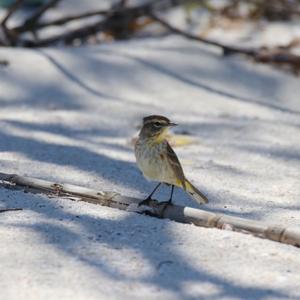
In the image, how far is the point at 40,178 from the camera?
473 cm

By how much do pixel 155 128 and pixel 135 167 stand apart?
44.7 inches

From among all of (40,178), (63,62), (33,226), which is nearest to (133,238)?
(33,226)

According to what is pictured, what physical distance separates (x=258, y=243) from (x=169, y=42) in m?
5.78

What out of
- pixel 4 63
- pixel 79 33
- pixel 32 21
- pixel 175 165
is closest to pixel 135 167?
pixel 175 165

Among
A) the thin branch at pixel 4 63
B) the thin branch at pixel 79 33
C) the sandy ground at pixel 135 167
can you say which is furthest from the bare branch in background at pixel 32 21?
the thin branch at pixel 4 63

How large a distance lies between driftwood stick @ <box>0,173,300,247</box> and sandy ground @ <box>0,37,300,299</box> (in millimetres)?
61

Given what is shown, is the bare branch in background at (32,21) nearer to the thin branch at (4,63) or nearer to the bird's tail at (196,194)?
the thin branch at (4,63)

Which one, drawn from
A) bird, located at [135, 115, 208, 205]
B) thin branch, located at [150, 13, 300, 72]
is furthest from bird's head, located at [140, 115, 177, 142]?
thin branch, located at [150, 13, 300, 72]

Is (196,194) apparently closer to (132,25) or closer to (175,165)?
(175,165)

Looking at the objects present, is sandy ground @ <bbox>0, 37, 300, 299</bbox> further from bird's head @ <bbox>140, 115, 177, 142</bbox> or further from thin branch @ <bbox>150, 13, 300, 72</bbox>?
bird's head @ <bbox>140, 115, 177, 142</bbox>

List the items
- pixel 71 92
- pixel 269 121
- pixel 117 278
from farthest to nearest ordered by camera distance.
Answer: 1. pixel 71 92
2. pixel 269 121
3. pixel 117 278

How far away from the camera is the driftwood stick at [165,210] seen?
12.1 feet

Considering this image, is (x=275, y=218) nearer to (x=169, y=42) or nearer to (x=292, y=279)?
(x=292, y=279)

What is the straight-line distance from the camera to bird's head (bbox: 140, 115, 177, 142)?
4.14 metres
